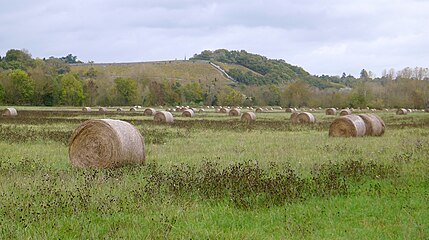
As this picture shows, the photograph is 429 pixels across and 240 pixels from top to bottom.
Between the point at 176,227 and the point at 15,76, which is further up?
the point at 15,76

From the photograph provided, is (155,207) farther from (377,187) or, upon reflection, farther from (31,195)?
(377,187)

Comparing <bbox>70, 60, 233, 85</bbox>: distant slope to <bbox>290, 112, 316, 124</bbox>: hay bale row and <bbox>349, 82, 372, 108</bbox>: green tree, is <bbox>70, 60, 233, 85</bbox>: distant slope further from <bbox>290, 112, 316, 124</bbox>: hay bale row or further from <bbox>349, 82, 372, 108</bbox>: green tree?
<bbox>290, 112, 316, 124</bbox>: hay bale row

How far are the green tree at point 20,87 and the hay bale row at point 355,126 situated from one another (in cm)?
7570

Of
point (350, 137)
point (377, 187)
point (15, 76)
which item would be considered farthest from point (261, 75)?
point (377, 187)

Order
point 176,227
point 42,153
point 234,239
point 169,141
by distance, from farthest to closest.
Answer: point 169,141
point 42,153
point 176,227
point 234,239

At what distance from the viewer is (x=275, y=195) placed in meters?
8.80

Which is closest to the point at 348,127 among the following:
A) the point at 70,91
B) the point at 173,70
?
the point at 70,91

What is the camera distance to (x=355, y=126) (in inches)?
891

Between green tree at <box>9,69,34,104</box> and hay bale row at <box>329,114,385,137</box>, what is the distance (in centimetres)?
7570

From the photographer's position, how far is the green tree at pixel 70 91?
297ft

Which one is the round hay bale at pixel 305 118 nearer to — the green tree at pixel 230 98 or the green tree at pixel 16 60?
the green tree at pixel 230 98

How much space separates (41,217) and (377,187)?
20.9 feet

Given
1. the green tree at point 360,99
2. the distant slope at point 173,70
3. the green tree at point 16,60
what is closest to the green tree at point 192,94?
the green tree at point 360,99

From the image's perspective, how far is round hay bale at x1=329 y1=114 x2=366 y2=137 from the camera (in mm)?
22609
